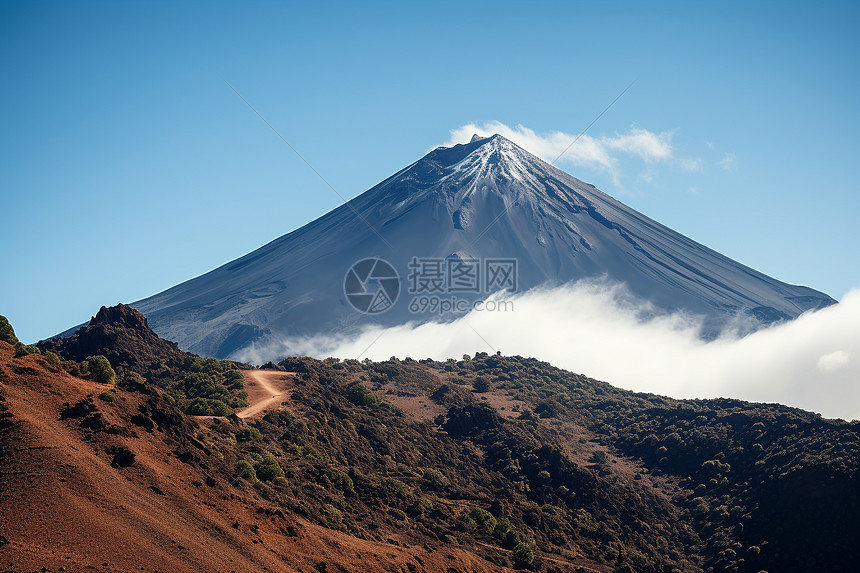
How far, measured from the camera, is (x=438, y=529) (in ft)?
107

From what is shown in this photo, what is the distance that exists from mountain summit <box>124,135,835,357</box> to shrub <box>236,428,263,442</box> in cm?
8482

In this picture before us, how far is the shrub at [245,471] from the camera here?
1048 inches

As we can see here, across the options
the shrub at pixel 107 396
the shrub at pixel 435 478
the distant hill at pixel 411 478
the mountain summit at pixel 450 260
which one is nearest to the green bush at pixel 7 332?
the distant hill at pixel 411 478

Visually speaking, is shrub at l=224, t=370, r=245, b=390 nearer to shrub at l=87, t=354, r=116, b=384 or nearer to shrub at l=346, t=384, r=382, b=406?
shrub at l=346, t=384, r=382, b=406

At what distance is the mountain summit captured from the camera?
124 metres

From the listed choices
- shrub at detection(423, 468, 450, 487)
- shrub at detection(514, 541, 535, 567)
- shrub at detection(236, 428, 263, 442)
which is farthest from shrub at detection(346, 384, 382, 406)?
shrub at detection(514, 541, 535, 567)

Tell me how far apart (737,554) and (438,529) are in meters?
17.6

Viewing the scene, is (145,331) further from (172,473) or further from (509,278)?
(509,278)

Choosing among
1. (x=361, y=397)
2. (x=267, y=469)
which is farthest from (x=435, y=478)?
(x=267, y=469)

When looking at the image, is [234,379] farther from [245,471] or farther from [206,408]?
[245,471]

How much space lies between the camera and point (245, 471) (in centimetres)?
2686

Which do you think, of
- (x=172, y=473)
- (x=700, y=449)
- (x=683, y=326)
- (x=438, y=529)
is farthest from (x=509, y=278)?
(x=172, y=473)

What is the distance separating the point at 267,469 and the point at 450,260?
98059 mm

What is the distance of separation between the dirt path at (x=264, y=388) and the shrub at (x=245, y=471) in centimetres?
987
